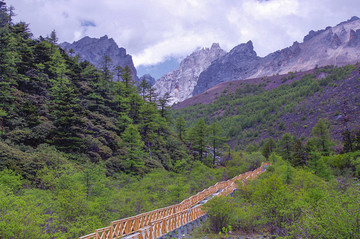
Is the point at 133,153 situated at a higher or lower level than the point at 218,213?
higher

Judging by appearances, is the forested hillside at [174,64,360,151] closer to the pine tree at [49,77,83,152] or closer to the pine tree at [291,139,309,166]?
the pine tree at [291,139,309,166]

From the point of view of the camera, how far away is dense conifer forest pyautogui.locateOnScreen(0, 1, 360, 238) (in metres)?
11.6

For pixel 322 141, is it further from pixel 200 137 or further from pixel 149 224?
pixel 149 224

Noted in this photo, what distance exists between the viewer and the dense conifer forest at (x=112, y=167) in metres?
11.6

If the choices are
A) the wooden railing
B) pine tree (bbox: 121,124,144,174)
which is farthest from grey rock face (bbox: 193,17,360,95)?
the wooden railing

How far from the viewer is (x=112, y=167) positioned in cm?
2911

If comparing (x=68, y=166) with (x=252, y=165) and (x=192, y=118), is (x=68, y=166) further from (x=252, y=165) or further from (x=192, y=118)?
(x=192, y=118)

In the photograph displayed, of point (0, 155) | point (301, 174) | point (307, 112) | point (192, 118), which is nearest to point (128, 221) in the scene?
point (0, 155)

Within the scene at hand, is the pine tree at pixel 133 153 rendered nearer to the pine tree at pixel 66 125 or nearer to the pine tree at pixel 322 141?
the pine tree at pixel 66 125

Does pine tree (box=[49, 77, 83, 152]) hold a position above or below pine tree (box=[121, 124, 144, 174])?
above

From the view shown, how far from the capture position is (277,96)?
10394 centimetres

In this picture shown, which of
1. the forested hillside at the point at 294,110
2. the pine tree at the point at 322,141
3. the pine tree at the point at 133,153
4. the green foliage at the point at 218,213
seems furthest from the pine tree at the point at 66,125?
the forested hillside at the point at 294,110

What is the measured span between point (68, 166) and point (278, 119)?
75.1 m

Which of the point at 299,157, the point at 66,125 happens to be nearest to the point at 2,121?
the point at 66,125
